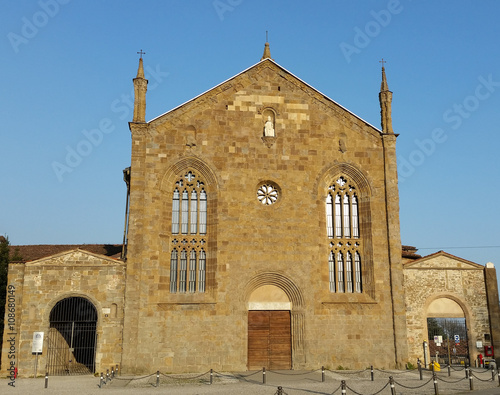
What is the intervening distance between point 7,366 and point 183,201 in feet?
37.6

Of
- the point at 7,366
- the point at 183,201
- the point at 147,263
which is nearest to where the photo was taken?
the point at 7,366

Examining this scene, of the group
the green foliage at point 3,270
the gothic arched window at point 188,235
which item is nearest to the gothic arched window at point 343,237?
the gothic arched window at point 188,235

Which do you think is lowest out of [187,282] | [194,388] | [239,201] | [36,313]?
[194,388]

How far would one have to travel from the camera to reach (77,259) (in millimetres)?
25141

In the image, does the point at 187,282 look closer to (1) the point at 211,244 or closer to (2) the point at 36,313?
(1) the point at 211,244

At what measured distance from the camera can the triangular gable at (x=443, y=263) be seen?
1087 inches

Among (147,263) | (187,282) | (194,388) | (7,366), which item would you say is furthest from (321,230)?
(7,366)

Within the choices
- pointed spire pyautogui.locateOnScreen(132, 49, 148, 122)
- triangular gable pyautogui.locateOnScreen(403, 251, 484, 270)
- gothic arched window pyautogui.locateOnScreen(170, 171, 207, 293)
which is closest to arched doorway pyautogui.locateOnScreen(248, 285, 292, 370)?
gothic arched window pyautogui.locateOnScreen(170, 171, 207, 293)

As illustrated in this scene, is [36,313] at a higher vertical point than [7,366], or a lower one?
higher

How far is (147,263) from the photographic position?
25.3 metres

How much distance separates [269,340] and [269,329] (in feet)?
1.79

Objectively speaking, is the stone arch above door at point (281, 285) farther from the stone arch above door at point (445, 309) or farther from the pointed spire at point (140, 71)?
the pointed spire at point (140, 71)

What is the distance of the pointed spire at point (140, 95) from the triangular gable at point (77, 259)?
24.7 ft

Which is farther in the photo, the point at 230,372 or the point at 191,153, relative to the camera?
the point at 191,153
